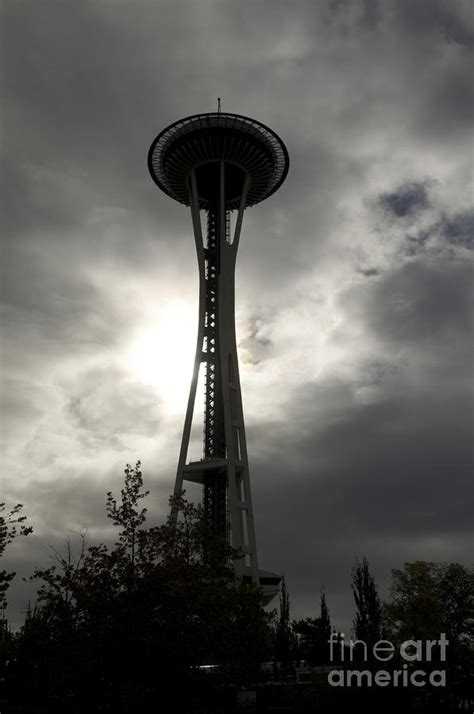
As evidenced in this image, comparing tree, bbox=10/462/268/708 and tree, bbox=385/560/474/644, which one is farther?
tree, bbox=385/560/474/644

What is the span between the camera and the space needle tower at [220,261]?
59438 mm

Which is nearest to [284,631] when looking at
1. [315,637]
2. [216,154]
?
[315,637]

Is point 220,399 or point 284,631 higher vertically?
point 220,399

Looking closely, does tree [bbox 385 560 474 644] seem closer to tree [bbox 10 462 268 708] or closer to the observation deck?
tree [bbox 10 462 268 708]

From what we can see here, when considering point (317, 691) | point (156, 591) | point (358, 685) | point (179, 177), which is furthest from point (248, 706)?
point (179, 177)

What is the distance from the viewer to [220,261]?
6550 cm

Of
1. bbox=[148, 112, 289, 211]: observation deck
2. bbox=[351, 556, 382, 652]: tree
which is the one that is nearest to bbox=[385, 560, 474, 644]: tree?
bbox=[351, 556, 382, 652]: tree

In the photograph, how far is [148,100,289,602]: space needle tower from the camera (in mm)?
59438

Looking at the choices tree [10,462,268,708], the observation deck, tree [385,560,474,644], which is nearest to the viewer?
tree [10,462,268,708]

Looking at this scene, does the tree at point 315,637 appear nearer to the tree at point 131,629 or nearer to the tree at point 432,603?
the tree at point 432,603

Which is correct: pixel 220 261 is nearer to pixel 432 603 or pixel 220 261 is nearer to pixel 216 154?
pixel 216 154

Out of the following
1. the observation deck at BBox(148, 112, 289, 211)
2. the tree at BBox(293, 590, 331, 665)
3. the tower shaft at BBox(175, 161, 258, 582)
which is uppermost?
the observation deck at BBox(148, 112, 289, 211)

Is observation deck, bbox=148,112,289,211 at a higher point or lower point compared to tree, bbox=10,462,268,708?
higher

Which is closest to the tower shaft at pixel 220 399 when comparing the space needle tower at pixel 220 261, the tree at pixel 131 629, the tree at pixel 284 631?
the space needle tower at pixel 220 261
